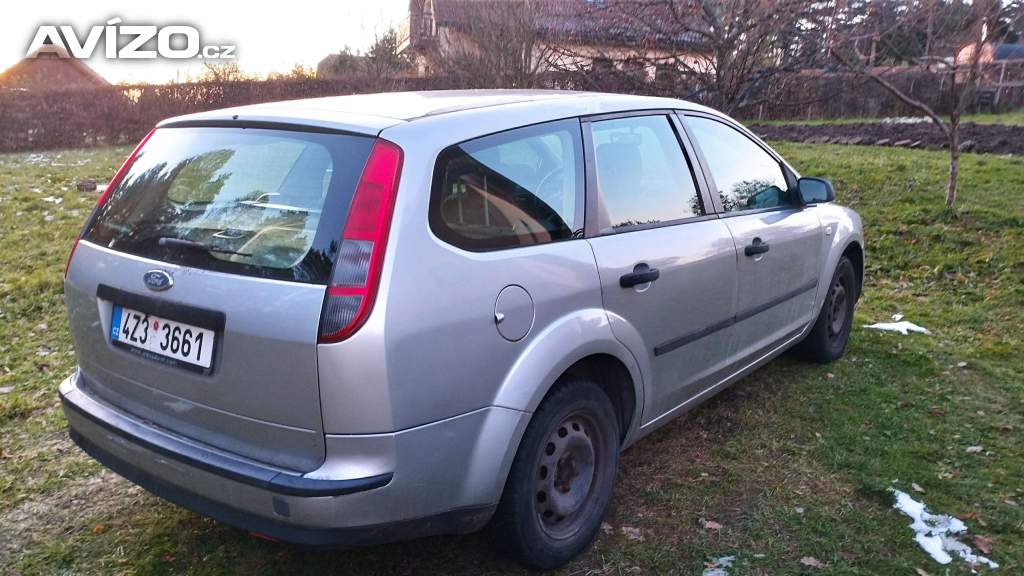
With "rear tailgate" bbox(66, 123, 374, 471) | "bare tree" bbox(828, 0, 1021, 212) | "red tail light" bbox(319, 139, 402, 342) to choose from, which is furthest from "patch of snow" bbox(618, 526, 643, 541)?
"bare tree" bbox(828, 0, 1021, 212)

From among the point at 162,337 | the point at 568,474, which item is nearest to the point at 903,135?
the point at 568,474

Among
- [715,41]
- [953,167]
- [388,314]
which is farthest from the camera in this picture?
[953,167]

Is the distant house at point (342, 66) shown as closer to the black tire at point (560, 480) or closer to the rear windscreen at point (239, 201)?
the rear windscreen at point (239, 201)

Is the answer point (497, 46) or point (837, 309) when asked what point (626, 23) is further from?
point (837, 309)

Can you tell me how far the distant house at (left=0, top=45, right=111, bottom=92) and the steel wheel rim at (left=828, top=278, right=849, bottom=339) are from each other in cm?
1762

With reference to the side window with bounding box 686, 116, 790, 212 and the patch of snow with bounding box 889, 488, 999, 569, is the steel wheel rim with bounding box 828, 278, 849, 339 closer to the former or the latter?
the side window with bounding box 686, 116, 790, 212

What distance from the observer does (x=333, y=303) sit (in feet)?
7.48

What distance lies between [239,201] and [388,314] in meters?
0.75

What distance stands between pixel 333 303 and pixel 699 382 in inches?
79.3

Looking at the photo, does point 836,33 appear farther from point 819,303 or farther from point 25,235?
point 25,235

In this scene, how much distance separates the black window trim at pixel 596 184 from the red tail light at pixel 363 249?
2.95ft

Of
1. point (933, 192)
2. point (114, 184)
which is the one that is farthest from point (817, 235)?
point (933, 192)

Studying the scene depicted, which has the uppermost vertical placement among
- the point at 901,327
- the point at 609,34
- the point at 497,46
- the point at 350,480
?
the point at 497,46

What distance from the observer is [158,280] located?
2559 mm
